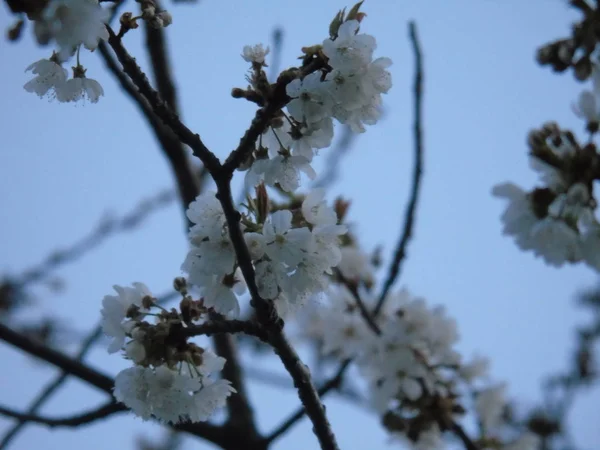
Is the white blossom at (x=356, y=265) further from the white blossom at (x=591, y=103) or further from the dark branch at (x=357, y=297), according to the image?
the white blossom at (x=591, y=103)

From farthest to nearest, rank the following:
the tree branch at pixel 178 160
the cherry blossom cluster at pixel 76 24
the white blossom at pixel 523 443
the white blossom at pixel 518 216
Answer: the white blossom at pixel 523 443 → the tree branch at pixel 178 160 → the white blossom at pixel 518 216 → the cherry blossom cluster at pixel 76 24

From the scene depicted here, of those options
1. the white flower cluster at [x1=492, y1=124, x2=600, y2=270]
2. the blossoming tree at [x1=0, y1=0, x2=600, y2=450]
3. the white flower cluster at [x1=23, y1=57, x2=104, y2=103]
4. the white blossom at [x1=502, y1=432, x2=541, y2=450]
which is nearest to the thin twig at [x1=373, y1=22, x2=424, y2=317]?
the blossoming tree at [x1=0, y1=0, x2=600, y2=450]

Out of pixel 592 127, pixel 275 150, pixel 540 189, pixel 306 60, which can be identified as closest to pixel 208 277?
pixel 275 150

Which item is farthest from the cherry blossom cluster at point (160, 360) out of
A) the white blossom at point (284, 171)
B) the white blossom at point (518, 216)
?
the white blossom at point (518, 216)

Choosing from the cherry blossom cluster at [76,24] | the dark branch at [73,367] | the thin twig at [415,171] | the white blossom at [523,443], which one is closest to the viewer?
the cherry blossom cluster at [76,24]

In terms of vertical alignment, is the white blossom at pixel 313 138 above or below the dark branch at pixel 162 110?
above

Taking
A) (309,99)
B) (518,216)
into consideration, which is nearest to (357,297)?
(518,216)
